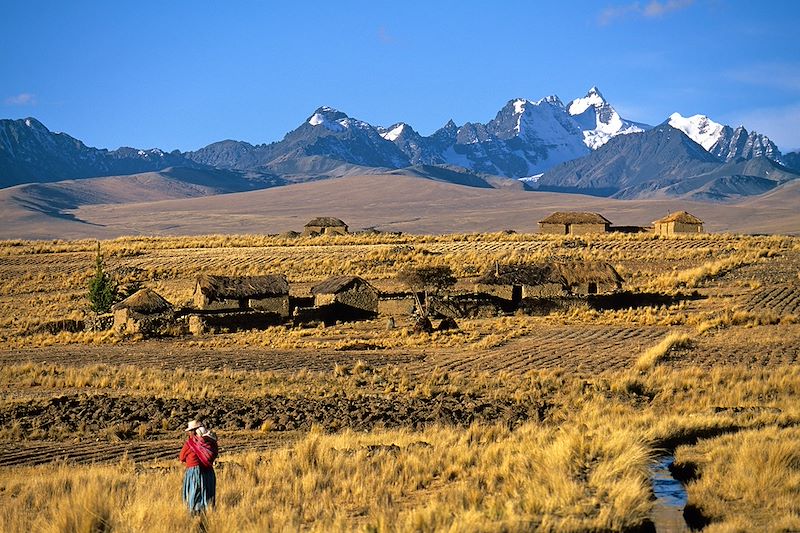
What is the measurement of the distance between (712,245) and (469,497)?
60.0m

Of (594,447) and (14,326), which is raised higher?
(594,447)

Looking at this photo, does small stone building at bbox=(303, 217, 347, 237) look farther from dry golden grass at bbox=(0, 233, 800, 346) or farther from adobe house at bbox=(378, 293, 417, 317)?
adobe house at bbox=(378, 293, 417, 317)

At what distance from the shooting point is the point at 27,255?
73.3 meters

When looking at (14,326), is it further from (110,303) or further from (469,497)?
(469,497)

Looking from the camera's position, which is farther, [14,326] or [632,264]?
[632,264]

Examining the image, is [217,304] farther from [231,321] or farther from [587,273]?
[587,273]

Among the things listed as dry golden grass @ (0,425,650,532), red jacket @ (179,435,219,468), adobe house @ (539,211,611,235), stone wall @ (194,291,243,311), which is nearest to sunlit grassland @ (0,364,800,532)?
dry golden grass @ (0,425,650,532)

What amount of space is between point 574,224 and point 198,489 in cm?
7607

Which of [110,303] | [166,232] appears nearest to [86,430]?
[110,303]

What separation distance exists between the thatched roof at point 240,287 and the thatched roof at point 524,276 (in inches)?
373

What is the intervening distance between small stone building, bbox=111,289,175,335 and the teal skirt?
27.1 meters

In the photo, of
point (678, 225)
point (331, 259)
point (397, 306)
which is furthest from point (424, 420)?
point (678, 225)

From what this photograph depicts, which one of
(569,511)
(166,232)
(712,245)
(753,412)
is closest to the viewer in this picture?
(569,511)

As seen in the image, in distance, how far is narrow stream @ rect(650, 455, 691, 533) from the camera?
9906 millimetres
